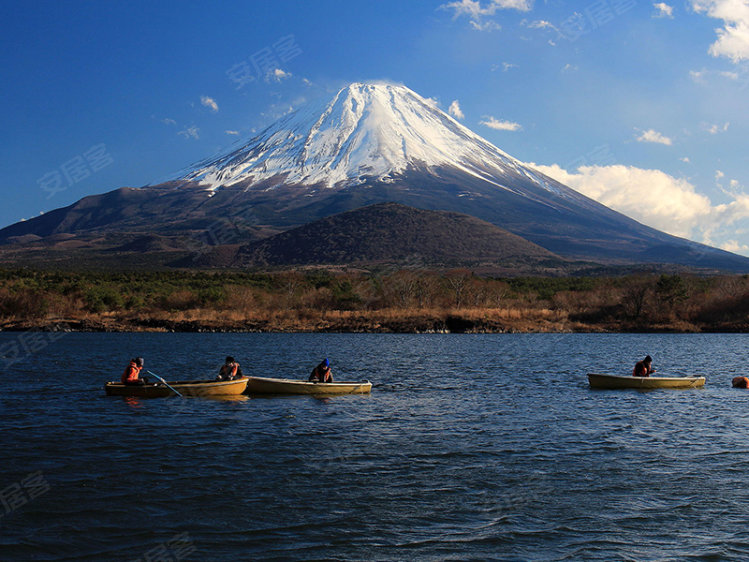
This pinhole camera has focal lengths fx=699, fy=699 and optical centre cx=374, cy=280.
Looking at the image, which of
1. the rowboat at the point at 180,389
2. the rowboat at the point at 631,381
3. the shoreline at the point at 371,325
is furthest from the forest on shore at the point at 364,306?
the rowboat at the point at 180,389

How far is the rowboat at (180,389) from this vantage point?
2364cm

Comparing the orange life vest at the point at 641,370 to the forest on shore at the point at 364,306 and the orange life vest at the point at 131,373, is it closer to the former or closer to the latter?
the orange life vest at the point at 131,373

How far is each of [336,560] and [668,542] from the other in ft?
16.6

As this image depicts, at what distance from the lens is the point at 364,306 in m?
80.2

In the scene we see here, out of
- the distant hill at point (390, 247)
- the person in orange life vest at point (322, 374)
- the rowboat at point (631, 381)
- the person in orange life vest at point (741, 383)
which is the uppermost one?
the distant hill at point (390, 247)

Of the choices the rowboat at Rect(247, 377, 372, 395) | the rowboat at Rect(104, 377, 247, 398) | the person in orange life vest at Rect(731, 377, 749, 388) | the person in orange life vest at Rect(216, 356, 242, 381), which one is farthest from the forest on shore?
the person in orange life vest at Rect(216, 356, 242, 381)

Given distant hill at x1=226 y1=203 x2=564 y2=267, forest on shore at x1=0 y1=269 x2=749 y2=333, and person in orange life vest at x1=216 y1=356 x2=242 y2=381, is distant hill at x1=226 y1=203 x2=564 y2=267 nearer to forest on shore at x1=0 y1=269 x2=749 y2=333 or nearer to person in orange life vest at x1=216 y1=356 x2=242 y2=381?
forest on shore at x1=0 y1=269 x2=749 y2=333

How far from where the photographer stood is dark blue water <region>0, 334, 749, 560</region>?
10477 millimetres

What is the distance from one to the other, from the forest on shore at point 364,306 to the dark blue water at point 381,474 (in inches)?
1644

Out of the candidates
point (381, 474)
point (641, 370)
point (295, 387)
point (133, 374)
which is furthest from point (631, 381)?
point (133, 374)

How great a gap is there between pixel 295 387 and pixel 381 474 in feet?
37.3

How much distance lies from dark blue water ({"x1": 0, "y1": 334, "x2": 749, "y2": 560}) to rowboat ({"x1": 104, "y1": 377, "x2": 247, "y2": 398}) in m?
0.48

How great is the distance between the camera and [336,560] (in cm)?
977

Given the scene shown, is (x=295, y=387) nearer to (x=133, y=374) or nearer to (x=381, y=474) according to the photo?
(x=133, y=374)
